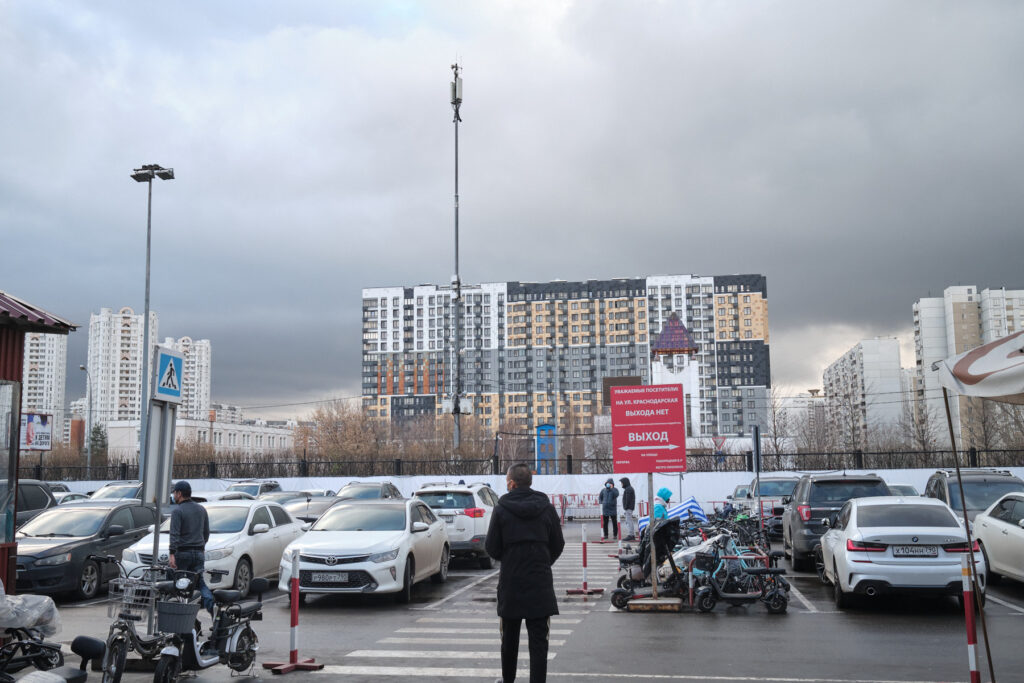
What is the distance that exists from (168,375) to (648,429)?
7.74 metres

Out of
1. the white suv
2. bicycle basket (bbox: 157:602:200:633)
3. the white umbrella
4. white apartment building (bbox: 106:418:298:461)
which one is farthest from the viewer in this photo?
white apartment building (bbox: 106:418:298:461)

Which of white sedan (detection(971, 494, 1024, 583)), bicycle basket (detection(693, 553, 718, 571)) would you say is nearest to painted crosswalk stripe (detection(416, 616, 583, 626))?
bicycle basket (detection(693, 553, 718, 571))

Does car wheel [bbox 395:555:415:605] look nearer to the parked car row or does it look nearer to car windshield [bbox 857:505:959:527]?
the parked car row

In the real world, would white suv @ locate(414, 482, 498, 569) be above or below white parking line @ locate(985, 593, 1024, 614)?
above

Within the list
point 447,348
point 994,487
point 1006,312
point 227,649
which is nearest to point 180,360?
point 227,649

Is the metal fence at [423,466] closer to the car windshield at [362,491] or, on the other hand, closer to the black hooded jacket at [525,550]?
the car windshield at [362,491]

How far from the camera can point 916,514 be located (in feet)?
41.0

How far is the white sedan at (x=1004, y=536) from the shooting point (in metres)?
13.7

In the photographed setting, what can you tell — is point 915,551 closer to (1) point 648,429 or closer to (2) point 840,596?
(2) point 840,596

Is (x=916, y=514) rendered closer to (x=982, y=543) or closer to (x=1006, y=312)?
(x=982, y=543)

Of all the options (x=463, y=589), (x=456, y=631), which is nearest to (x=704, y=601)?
(x=456, y=631)

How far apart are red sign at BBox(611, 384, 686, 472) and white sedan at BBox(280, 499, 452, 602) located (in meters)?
3.63

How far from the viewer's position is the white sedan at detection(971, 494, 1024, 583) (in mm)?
13672

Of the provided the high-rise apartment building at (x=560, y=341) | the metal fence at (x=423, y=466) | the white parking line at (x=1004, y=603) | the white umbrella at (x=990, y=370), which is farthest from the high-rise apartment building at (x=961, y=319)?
the white umbrella at (x=990, y=370)
